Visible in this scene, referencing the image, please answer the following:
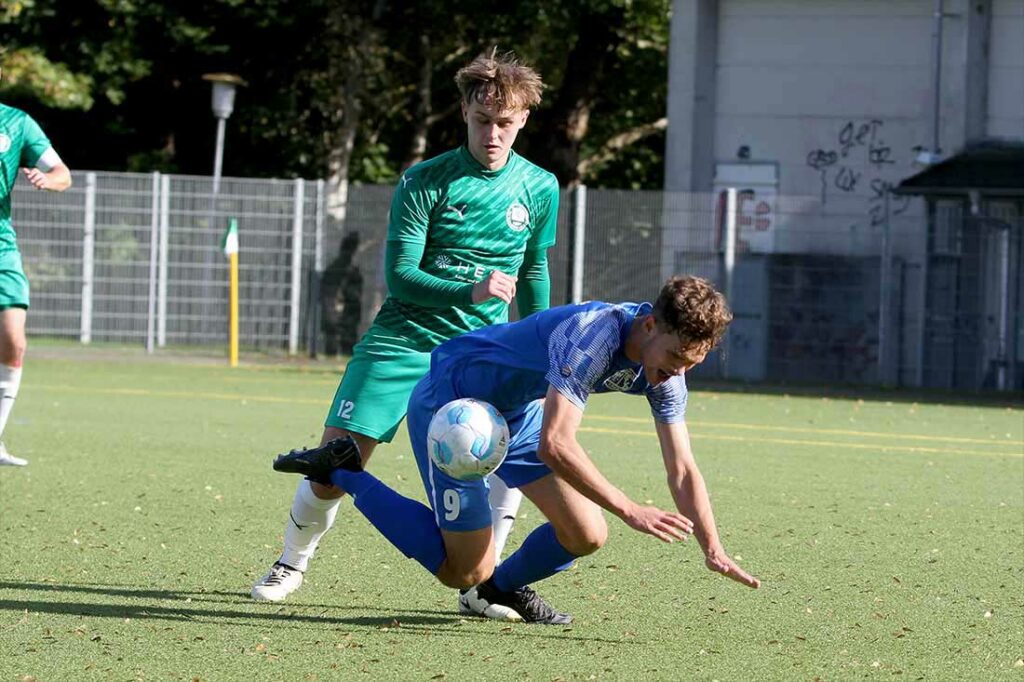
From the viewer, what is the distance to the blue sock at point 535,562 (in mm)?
6117

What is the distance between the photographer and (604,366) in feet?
17.8

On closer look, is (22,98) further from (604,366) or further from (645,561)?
(604,366)

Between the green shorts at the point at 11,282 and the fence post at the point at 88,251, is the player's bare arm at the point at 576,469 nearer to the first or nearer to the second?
the green shorts at the point at 11,282

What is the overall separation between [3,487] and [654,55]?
2432cm

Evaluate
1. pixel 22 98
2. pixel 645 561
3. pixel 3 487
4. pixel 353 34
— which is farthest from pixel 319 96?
pixel 645 561

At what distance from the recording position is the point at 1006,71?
2316cm

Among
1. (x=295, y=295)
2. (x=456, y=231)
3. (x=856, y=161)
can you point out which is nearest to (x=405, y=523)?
(x=456, y=231)

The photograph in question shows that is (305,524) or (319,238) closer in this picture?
(305,524)

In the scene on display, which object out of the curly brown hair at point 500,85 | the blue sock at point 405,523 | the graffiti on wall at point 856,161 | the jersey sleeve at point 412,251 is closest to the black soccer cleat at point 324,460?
the blue sock at point 405,523

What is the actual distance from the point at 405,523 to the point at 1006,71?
18786 millimetres

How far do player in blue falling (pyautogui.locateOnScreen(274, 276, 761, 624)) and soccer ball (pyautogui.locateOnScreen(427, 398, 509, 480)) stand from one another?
16 centimetres

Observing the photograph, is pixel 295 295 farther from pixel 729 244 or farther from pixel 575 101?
pixel 575 101

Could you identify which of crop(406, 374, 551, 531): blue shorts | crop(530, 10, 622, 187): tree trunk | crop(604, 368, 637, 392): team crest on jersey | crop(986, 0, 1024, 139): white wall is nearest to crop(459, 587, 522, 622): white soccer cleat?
crop(406, 374, 551, 531): blue shorts

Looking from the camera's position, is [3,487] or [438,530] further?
[3,487]
